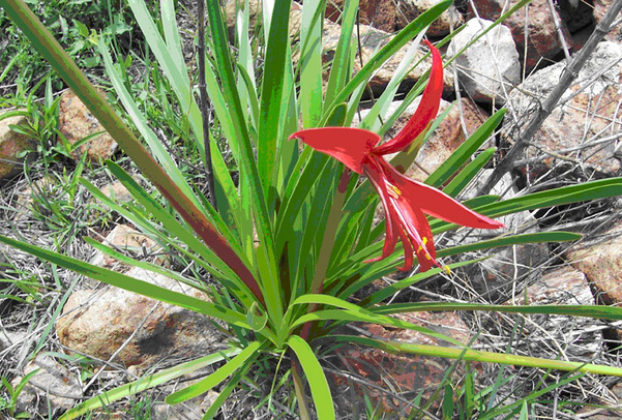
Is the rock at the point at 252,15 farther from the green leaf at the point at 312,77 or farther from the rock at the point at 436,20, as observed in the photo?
the green leaf at the point at 312,77

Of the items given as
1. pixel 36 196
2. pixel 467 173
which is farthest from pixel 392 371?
pixel 36 196

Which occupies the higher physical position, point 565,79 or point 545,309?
point 565,79

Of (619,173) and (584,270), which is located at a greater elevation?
(619,173)

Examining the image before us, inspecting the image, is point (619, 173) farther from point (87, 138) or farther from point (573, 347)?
point (87, 138)

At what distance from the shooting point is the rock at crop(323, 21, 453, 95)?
1741mm

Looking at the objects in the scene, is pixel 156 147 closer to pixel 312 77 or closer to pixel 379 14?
pixel 312 77

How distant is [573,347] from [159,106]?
146 cm

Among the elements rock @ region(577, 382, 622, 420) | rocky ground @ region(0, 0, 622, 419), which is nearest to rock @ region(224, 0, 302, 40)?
rocky ground @ region(0, 0, 622, 419)

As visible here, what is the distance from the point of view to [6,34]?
1889mm

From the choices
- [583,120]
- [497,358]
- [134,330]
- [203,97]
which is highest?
[203,97]

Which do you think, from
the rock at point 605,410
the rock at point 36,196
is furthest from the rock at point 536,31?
the rock at point 36,196

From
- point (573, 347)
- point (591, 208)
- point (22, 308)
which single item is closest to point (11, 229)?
point (22, 308)

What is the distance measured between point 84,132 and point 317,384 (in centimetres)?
128

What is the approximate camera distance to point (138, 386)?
3.51 ft
